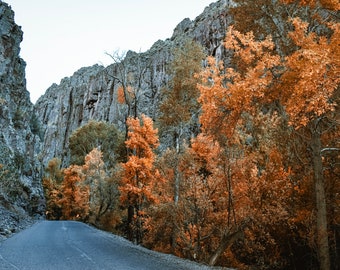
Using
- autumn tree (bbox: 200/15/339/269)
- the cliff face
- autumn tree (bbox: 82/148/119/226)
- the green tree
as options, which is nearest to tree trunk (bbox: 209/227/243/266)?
autumn tree (bbox: 200/15/339/269)

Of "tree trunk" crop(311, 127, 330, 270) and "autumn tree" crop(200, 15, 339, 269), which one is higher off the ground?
"autumn tree" crop(200, 15, 339, 269)

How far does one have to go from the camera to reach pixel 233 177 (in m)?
11.6

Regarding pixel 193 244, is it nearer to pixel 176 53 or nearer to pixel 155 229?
pixel 155 229

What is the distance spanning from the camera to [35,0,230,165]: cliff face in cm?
5362

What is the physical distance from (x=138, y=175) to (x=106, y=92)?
65109 mm

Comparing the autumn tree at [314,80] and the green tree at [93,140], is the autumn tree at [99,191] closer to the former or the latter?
the green tree at [93,140]

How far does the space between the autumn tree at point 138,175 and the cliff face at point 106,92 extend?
24.9 metres

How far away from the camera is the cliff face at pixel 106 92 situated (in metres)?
53.6

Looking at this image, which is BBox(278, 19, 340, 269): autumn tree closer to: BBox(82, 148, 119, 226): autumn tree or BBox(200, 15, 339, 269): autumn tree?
BBox(200, 15, 339, 269): autumn tree

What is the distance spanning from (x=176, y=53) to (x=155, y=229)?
386 inches

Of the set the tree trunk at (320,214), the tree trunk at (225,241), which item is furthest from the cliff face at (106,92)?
the tree trunk at (320,214)

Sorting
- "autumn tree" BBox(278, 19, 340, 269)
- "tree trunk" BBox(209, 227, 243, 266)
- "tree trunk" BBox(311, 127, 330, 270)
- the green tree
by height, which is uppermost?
the green tree

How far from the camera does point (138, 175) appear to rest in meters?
17.3

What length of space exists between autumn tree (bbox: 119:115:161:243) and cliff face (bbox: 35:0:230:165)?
81.8ft
